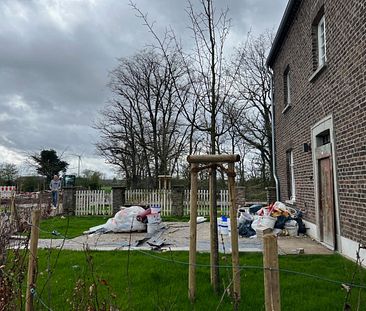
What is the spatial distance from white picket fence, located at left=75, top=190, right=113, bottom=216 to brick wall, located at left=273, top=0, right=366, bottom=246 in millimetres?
10550

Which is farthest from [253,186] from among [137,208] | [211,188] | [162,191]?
[211,188]

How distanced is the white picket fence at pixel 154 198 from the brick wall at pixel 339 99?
324 inches

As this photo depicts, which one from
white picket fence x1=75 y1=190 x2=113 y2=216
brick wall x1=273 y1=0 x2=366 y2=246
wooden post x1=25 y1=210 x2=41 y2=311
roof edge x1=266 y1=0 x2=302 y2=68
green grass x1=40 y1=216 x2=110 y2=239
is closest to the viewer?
wooden post x1=25 y1=210 x2=41 y2=311

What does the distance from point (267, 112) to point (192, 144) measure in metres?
7.32

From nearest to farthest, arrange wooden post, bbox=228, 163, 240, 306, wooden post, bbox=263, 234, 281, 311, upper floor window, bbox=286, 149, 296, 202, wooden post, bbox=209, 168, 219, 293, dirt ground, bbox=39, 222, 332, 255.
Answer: wooden post, bbox=263, 234, 281, 311
wooden post, bbox=228, 163, 240, 306
wooden post, bbox=209, 168, 219, 293
dirt ground, bbox=39, 222, 332, 255
upper floor window, bbox=286, 149, 296, 202

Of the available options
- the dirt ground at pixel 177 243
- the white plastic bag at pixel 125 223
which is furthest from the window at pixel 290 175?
the white plastic bag at pixel 125 223

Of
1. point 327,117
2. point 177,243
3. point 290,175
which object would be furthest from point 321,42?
point 177,243

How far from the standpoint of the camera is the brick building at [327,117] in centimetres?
638

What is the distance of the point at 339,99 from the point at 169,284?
492 centimetres

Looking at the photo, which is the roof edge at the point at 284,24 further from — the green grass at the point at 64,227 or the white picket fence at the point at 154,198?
the green grass at the point at 64,227

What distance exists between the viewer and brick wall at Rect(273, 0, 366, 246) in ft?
20.5

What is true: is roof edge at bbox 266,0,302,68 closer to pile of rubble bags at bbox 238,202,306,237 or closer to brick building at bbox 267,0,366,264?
brick building at bbox 267,0,366,264

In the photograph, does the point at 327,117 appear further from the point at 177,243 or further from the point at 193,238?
the point at 193,238

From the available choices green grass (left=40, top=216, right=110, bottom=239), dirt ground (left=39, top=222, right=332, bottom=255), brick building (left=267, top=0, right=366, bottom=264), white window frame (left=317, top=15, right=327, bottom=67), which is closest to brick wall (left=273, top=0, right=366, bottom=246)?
brick building (left=267, top=0, right=366, bottom=264)
